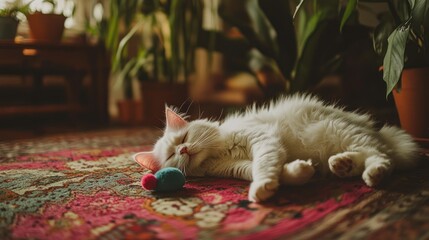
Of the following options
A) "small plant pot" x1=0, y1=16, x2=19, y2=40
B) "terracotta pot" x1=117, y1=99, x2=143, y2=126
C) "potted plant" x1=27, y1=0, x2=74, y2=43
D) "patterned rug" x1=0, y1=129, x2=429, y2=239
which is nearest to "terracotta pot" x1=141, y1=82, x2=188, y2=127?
"terracotta pot" x1=117, y1=99, x2=143, y2=126

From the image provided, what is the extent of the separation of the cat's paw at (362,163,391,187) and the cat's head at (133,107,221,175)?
0.40 m

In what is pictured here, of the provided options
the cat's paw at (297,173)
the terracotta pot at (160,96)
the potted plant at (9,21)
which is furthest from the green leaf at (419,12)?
the potted plant at (9,21)

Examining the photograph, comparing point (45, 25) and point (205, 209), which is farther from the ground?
point (45, 25)

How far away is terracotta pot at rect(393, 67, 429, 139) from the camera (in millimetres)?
1278

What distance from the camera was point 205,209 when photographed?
817 millimetres

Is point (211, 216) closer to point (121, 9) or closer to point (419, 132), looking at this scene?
point (419, 132)

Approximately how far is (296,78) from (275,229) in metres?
1.17

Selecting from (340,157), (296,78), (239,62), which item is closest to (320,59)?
(296,78)

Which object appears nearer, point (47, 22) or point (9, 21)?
point (9, 21)

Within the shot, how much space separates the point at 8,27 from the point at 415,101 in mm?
1983

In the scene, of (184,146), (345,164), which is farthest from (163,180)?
(345,164)

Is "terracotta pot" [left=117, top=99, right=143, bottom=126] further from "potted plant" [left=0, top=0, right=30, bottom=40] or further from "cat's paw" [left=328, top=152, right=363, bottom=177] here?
"cat's paw" [left=328, top=152, right=363, bottom=177]

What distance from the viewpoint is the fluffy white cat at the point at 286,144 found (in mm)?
907

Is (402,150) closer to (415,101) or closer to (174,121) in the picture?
(415,101)
